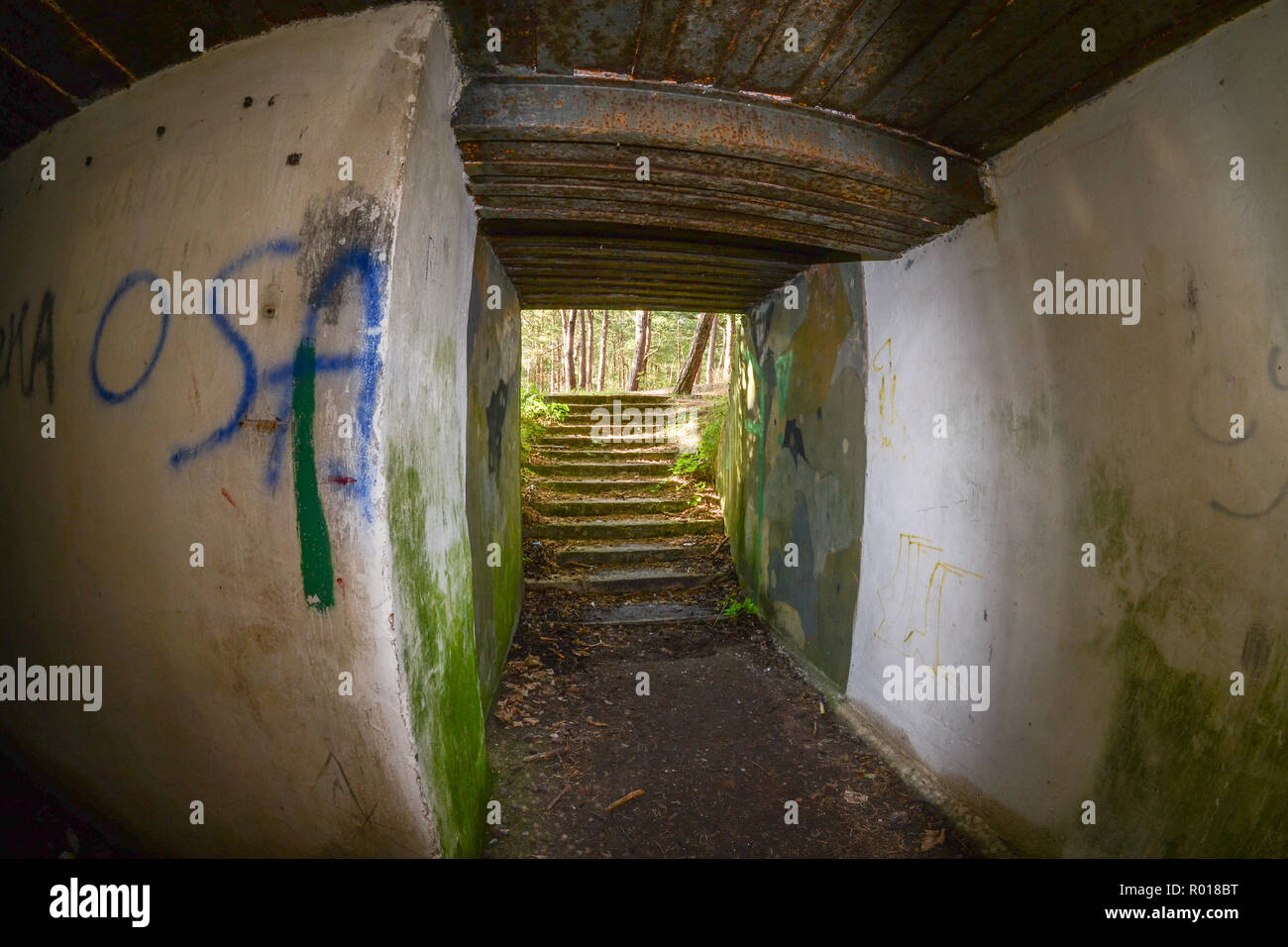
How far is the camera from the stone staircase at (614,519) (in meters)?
6.70

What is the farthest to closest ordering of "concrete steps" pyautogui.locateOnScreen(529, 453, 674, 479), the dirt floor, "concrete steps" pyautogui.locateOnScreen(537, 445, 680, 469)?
1. "concrete steps" pyautogui.locateOnScreen(537, 445, 680, 469)
2. "concrete steps" pyautogui.locateOnScreen(529, 453, 674, 479)
3. the dirt floor

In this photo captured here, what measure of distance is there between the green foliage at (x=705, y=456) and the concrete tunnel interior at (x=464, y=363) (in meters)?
5.68

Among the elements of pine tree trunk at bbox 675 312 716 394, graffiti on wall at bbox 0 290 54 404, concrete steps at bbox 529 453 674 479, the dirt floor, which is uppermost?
pine tree trunk at bbox 675 312 716 394

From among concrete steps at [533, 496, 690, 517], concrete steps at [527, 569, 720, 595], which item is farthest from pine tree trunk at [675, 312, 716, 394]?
concrete steps at [527, 569, 720, 595]

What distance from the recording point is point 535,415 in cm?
1010

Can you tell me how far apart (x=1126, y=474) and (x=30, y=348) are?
4.79 m

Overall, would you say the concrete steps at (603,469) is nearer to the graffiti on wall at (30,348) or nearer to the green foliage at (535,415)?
the green foliage at (535,415)

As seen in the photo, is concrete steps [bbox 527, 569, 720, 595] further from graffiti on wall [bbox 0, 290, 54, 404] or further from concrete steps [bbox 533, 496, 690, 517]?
graffiti on wall [bbox 0, 290, 54, 404]

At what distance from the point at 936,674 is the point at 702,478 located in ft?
18.8

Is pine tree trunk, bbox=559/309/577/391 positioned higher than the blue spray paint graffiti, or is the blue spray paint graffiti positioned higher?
pine tree trunk, bbox=559/309/577/391

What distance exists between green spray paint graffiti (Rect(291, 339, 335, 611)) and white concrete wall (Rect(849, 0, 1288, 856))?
10.2 feet

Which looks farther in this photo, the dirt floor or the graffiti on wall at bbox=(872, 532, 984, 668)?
the graffiti on wall at bbox=(872, 532, 984, 668)

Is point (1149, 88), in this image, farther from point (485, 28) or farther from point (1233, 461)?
point (485, 28)

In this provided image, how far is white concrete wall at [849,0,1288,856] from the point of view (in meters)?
1.87
